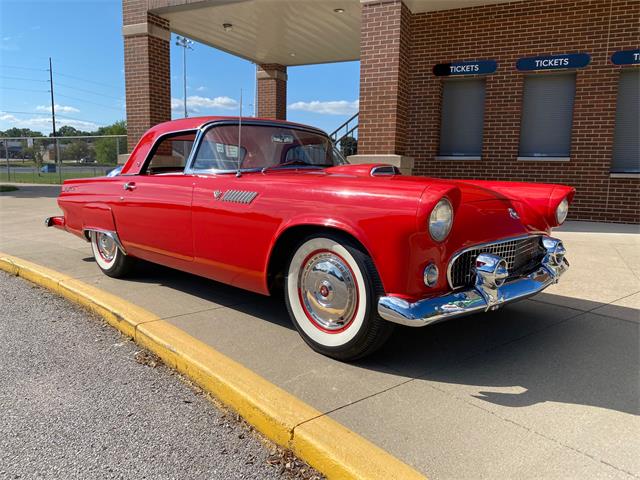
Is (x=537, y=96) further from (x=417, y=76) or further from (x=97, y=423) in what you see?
(x=97, y=423)

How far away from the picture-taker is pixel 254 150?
12.4ft

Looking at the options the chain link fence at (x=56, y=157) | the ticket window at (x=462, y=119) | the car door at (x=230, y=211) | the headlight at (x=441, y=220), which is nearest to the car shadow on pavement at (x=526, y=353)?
the car door at (x=230, y=211)

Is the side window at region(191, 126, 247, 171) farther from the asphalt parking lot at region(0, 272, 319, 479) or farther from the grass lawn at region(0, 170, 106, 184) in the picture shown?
the grass lawn at region(0, 170, 106, 184)

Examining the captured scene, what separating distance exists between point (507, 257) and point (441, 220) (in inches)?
30.2

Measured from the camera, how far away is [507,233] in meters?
3.00

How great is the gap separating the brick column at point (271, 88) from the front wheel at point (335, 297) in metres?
12.5

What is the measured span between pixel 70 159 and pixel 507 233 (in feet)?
69.4

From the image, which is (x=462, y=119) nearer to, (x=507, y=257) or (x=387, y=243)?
(x=507, y=257)

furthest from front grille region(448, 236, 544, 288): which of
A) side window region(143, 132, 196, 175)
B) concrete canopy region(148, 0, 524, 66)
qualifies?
concrete canopy region(148, 0, 524, 66)

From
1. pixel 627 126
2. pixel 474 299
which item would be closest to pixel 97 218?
pixel 474 299

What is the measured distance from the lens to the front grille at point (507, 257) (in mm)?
2768

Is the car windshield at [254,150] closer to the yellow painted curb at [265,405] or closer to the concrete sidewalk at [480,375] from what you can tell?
the concrete sidewalk at [480,375]

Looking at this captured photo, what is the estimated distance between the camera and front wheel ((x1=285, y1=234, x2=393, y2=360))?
106 inches

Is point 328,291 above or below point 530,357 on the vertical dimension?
above
